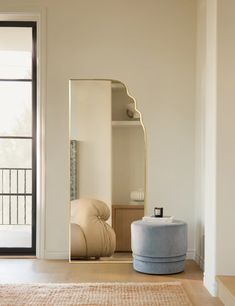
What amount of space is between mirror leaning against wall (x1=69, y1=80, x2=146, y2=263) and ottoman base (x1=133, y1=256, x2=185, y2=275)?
21.6 inches

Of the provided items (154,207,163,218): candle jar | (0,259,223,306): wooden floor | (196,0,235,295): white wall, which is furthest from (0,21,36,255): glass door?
(196,0,235,295): white wall

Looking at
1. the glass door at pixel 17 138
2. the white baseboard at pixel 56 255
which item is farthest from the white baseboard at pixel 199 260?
the glass door at pixel 17 138

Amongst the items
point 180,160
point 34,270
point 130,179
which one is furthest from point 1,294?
point 180,160

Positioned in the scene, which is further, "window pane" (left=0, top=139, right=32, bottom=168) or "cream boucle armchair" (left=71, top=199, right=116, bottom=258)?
"window pane" (left=0, top=139, right=32, bottom=168)

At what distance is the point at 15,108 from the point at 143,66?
4.58ft

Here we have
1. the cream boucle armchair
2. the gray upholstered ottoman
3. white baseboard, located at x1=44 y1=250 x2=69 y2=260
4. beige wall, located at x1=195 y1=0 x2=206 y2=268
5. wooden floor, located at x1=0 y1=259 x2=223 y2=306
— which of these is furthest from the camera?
white baseboard, located at x1=44 y1=250 x2=69 y2=260

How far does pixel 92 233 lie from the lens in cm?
498

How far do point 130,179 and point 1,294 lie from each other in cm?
185

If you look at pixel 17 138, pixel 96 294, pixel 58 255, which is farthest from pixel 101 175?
pixel 96 294

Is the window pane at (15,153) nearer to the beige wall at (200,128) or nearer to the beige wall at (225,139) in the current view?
the beige wall at (200,128)

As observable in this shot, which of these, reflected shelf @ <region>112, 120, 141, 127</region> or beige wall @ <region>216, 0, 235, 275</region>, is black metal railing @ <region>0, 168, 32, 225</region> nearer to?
reflected shelf @ <region>112, 120, 141, 127</region>

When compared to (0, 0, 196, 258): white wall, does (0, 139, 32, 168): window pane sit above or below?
below

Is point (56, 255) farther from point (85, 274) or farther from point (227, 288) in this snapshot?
point (227, 288)

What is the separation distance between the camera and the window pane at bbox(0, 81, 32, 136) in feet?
17.7
